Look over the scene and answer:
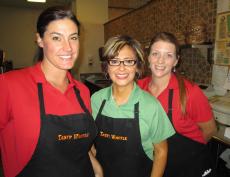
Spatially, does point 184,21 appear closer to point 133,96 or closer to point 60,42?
point 133,96

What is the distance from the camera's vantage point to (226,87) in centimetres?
214

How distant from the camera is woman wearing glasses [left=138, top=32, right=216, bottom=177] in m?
1.48

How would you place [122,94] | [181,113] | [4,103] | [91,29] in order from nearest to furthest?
[4,103]
[122,94]
[181,113]
[91,29]

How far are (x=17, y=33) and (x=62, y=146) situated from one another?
6.70 meters

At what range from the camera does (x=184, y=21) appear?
263 centimetres

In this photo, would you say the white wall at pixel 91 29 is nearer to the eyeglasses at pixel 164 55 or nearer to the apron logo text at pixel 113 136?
the eyeglasses at pixel 164 55

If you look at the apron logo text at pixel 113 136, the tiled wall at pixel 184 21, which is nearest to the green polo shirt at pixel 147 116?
the apron logo text at pixel 113 136

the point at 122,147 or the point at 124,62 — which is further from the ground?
the point at 124,62

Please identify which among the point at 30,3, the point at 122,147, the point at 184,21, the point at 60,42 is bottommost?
the point at 122,147

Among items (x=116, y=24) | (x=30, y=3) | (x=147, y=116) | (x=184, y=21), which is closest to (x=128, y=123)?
(x=147, y=116)

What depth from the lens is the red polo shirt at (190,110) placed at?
57.9 inches

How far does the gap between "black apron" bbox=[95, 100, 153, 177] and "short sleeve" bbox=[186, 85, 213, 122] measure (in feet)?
1.42

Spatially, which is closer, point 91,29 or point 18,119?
point 18,119

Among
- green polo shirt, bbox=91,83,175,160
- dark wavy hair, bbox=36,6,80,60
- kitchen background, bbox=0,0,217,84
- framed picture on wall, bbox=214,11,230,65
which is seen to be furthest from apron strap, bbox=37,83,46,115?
framed picture on wall, bbox=214,11,230,65
